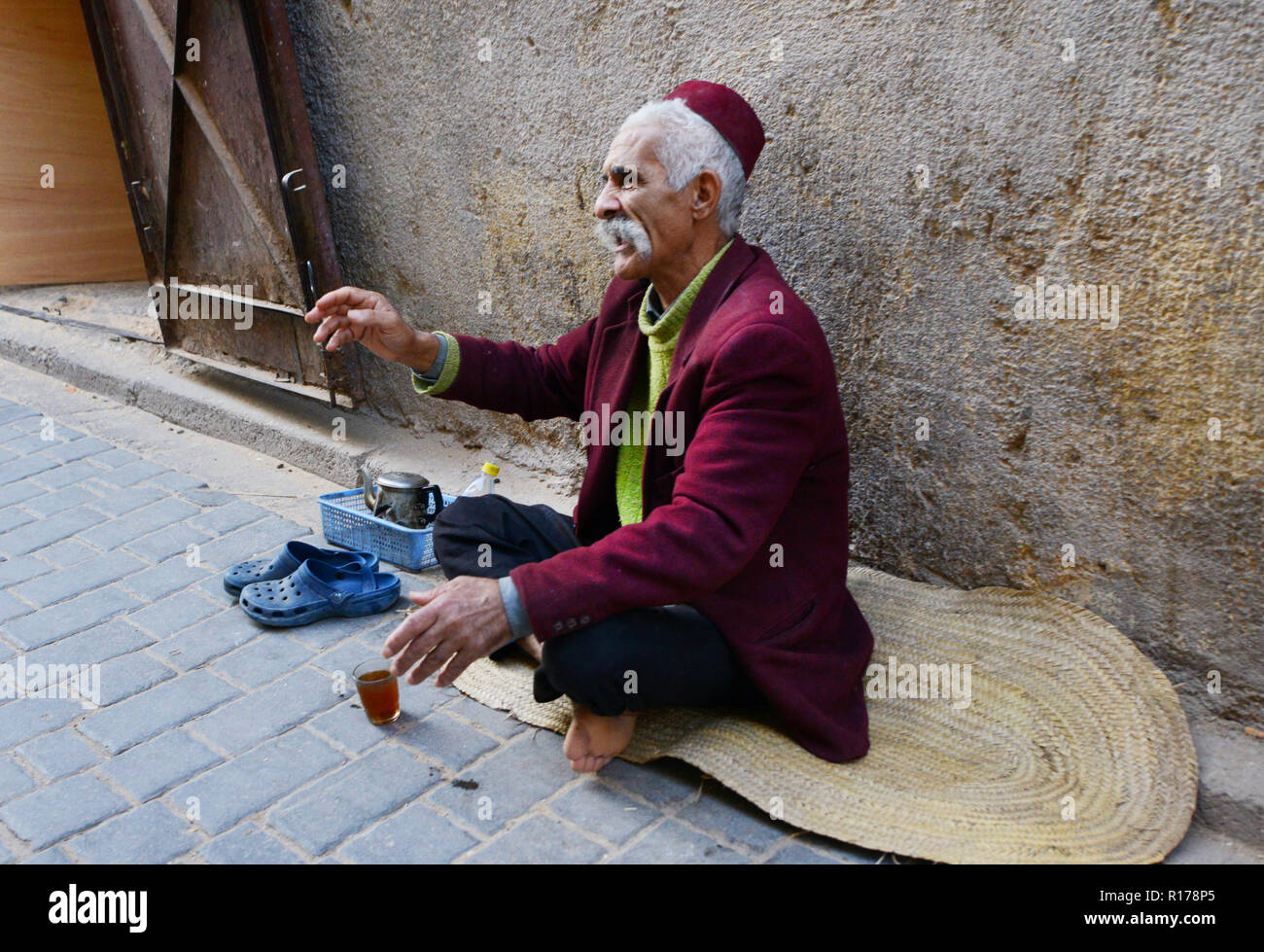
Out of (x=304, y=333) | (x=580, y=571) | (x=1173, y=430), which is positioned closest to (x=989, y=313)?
(x=1173, y=430)

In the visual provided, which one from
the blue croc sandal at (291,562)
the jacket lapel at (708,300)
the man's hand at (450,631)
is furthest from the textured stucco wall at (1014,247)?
the man's hand at (450,631)

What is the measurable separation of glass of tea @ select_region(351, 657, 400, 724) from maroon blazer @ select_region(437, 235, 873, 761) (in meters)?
0.68

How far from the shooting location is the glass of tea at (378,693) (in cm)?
259

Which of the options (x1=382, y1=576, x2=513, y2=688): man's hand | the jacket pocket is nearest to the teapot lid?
(x1=382, y1=576, x2=513, y2=688): man's hand

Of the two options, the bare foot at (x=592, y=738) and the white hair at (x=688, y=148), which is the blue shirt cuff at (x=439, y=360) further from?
the bare foot at (x=592, y=738)

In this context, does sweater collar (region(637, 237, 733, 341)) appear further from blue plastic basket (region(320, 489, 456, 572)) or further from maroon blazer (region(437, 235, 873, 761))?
blue plastic basket (region(320, 489, 456, 572))

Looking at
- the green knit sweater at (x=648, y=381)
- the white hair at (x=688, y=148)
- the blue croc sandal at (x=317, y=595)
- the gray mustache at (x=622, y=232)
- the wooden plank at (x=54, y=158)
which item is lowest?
the blue croc sandal at (x=317, y=595)

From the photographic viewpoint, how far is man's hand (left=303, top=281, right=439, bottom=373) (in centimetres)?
278

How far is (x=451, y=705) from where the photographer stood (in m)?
2.75

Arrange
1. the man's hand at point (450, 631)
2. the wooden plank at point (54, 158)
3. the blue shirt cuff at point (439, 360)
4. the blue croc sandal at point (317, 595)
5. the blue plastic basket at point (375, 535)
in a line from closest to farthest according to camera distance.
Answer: the man's hand at point (450, 631) < the blue shirt cuff at point (439, 360) < the blue croc sandal at point (317, 595) < the blue plastic basket at point (375, 535) < the wooden plank at point (54, 158)

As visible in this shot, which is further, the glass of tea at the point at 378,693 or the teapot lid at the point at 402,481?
the teapot lid at the point at 402,481

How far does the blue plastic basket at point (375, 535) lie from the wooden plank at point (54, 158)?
15.3 ft

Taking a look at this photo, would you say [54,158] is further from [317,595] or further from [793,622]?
[793,622]

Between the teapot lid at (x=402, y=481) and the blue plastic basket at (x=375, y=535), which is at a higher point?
the teapot lid at (x=402, y=481)
